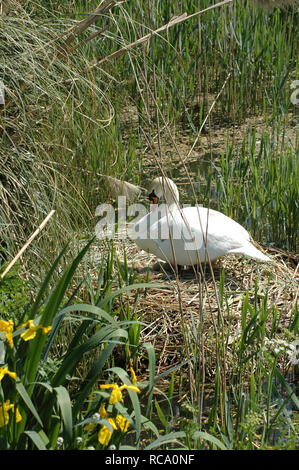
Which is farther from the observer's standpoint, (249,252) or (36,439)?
(249,252)

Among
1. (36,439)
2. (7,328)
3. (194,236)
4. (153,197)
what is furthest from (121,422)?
(153,197)

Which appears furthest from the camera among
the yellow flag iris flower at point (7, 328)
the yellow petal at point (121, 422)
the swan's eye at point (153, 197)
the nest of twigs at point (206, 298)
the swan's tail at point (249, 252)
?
the swan's eye at point (153, 197)

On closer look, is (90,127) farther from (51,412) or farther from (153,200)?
(51,412)

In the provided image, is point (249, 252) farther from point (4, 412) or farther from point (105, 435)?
point (4, 412)

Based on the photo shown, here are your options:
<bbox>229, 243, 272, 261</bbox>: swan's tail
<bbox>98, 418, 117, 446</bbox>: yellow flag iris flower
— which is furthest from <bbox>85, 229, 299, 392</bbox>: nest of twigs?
<bbox>98, 418, 117, 446</bbox>: yellow flag iris flower

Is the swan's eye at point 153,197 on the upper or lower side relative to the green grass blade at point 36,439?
upper

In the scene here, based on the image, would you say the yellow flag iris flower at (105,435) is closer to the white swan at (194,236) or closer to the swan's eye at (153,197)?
the white swan at (194,236)

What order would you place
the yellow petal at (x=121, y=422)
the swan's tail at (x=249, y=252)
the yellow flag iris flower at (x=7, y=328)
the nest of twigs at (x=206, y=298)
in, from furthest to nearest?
the swan's tail at (x=249, y=252) < the nest of twigs at (x=206, y=298) < the yellow petal at (x=121, y=422) < the yellow flag iris flower at (x=7, y=328)

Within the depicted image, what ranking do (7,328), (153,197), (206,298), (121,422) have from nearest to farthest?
(7,328)
(121,422)
(206,298)
(153,197)

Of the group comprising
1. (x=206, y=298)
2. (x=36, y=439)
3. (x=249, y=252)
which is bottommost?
(x=36, y=439)

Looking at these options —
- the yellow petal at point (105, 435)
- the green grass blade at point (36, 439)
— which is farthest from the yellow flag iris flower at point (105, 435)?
the green grass blade at point (36, 439)

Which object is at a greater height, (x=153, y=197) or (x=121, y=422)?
(x=153, y=197)

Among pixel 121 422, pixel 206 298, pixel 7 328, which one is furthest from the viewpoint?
pixel 206 298
